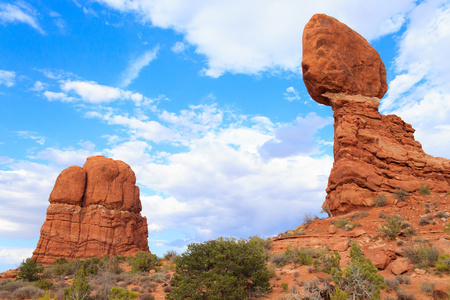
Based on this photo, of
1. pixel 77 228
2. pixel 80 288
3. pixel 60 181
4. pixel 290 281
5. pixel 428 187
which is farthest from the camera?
pixel 60 181

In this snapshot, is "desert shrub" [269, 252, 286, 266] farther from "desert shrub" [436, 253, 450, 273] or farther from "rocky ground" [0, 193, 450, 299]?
"desert shrub" [436, 253, 450, 273]

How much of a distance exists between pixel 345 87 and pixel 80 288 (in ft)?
79.4

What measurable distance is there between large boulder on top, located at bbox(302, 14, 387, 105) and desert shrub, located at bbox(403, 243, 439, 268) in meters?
15.8

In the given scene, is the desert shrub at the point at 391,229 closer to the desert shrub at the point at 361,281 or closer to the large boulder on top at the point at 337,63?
the desert shrub at the point at 361,281

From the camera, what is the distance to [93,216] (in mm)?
31953

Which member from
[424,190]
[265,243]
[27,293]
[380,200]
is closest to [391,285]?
[265,243]

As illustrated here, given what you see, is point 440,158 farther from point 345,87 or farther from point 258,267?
point 258,267

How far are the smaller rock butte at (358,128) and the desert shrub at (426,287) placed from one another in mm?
11350

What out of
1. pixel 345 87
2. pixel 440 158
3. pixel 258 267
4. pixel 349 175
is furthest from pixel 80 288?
pixel 440 158

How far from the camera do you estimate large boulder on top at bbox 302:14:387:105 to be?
84.1 feet

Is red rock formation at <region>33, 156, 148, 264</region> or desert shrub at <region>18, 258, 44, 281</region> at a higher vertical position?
red rock formation at <region>33, 156, 148, 264</region>

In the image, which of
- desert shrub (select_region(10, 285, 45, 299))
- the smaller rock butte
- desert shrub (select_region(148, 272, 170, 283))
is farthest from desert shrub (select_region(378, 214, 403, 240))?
desert shrub (select_region(10, 285, 45, 299))

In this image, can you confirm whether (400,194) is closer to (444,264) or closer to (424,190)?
(424,190)

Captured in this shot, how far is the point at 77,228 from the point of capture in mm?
30781
